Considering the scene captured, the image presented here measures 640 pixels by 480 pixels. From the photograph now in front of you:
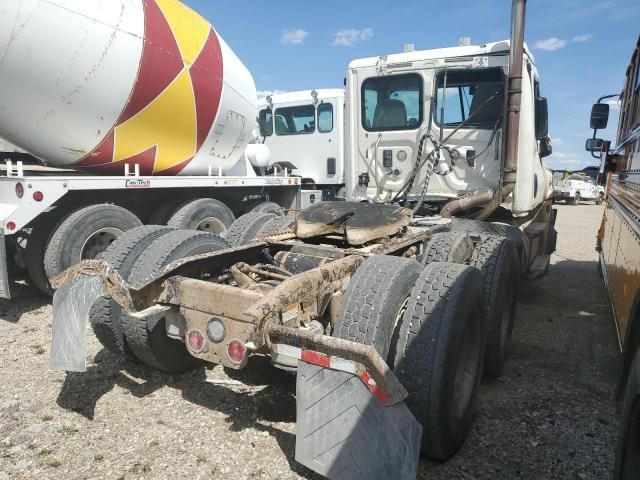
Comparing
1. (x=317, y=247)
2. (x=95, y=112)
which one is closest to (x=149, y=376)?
(x=317, y=247)

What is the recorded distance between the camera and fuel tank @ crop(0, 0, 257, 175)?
184 inches

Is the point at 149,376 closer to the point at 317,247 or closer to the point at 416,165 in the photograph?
the point at 317,247

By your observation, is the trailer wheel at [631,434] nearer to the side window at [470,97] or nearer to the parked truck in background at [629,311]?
the parked truck in background at [629,311]

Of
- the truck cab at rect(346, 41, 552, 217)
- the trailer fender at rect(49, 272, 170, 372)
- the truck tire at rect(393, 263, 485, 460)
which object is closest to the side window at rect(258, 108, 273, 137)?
the truck cab at rect(346, 41, 552, 217)

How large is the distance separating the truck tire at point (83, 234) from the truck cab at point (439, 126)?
269 centimetres

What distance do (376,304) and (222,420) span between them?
1261 millimetres


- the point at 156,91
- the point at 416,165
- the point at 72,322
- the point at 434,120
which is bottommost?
the point at 72,322

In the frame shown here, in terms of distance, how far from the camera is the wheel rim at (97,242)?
206 inches

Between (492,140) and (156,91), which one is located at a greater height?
(156,91)

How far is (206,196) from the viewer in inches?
285

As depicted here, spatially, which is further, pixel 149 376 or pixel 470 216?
pixel 470 216

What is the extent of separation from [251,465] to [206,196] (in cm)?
518

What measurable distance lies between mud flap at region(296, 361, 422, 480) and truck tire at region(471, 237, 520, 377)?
5.26 ft

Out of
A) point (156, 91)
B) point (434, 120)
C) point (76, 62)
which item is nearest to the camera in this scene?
point (76, 62)
